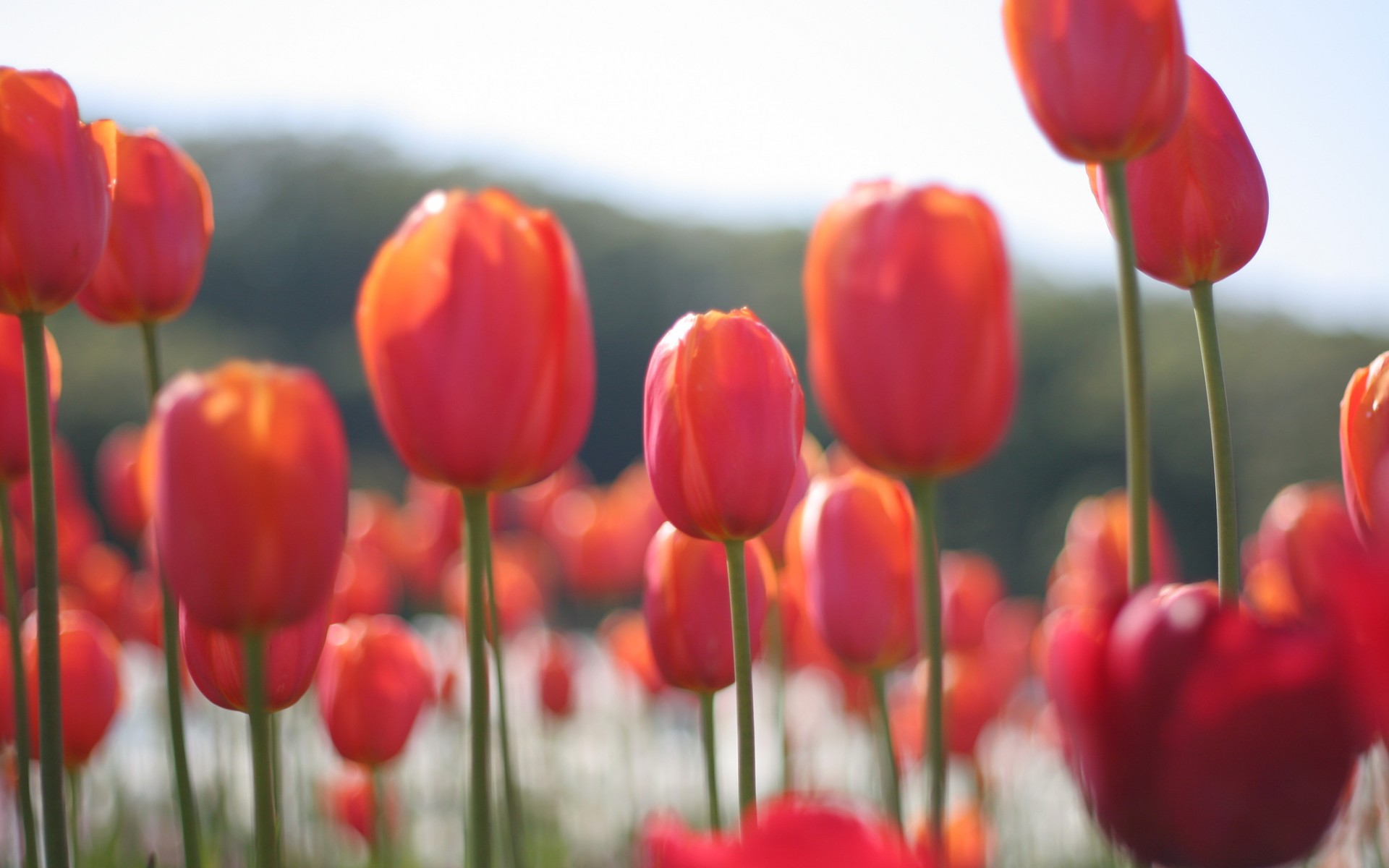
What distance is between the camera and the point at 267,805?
1.63ft

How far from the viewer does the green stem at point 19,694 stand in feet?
2.07

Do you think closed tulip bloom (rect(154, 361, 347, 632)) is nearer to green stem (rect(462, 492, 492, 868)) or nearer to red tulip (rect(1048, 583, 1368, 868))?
green stem (rect(462, 492, 492, 868))

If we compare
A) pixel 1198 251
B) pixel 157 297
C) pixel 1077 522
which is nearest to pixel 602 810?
pixel 1077 522

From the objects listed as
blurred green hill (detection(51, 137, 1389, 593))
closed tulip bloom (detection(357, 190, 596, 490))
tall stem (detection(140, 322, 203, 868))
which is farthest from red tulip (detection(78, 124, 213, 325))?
blurred green hill (detection(51, 137, 1389, 593))

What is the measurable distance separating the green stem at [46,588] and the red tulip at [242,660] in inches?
2.5

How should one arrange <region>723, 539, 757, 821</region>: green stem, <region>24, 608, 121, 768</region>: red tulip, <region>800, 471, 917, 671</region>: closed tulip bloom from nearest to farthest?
1. <region>723, 539, 757, 821</region>: green stem
2. <region>800, 471, 917, 671</region>: closed tulip bloom
3. <region>24, 608, 121, 768</region>: red tulip

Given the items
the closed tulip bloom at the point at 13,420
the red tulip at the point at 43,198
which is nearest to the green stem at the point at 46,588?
the red tulip at the point at 43,198

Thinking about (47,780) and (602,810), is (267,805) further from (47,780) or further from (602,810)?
(602,810)

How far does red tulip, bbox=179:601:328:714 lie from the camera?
23.4 inches

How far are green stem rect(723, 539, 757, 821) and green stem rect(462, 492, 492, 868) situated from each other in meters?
0.13

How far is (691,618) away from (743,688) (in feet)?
0.48

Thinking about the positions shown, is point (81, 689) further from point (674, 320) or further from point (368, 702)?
point (674, 320)

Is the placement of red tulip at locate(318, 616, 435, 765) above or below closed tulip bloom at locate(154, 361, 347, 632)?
below

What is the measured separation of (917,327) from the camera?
432 millimetres
